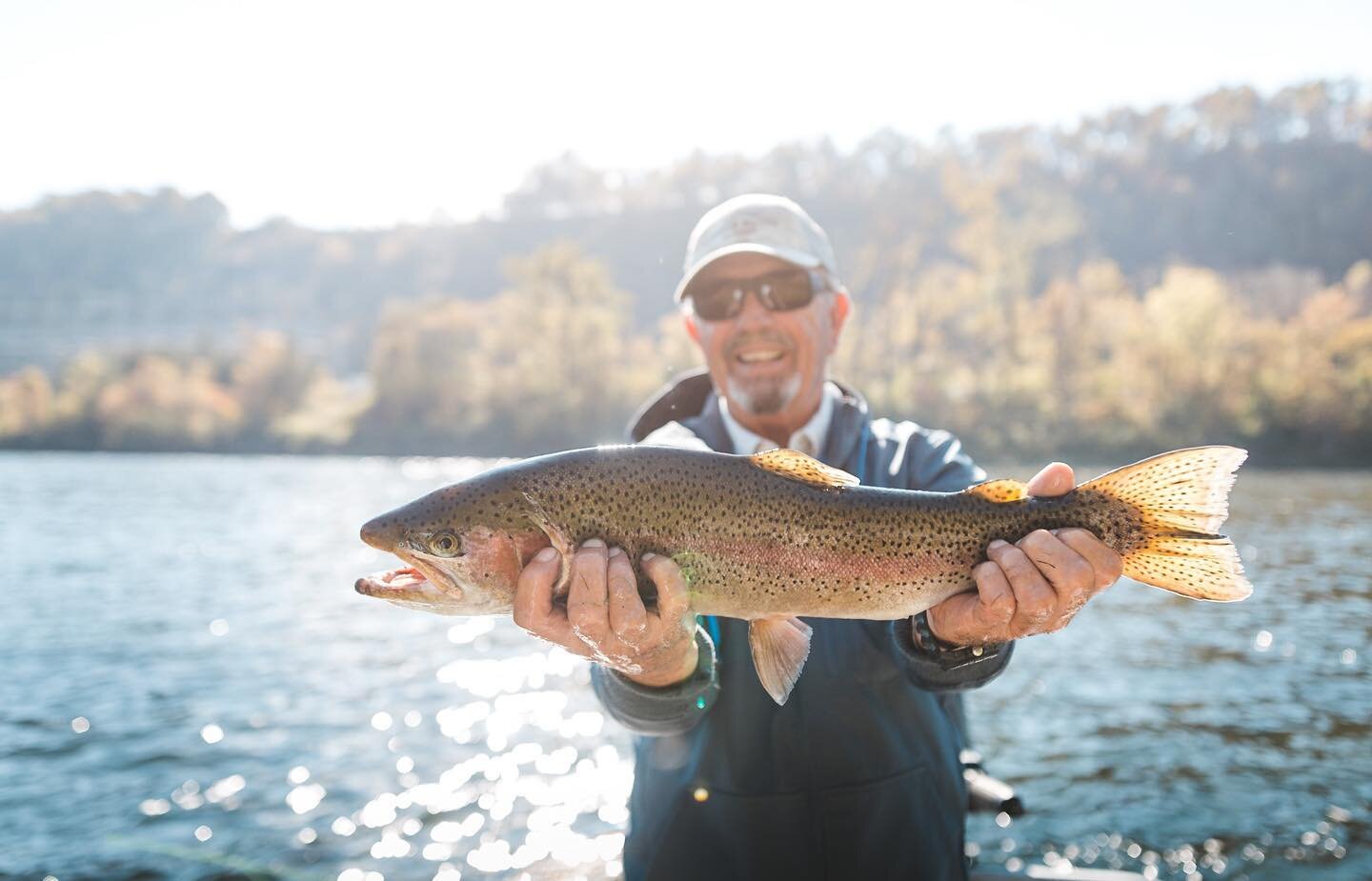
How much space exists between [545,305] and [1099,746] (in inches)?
1913

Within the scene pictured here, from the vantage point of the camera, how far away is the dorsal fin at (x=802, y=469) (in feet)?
9.45

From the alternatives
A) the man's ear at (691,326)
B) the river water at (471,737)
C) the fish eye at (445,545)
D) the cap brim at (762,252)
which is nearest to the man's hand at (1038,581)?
the cap brim at (762,252)

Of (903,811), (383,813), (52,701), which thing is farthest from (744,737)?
(52,701)

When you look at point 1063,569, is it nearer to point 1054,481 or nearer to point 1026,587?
point 1026,587

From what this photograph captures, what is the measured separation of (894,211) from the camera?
84.3 m

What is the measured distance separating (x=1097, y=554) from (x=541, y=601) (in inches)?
63.6

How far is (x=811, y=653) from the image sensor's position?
333 centimetres

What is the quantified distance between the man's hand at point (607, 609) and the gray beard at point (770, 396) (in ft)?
3.62

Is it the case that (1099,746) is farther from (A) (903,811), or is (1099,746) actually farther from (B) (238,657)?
(B) (238,657)

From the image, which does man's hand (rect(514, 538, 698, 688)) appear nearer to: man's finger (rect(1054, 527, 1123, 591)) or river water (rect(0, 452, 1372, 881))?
man's finger (rect(1054, 527, 1123, 591))

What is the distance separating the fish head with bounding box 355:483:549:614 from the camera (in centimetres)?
280

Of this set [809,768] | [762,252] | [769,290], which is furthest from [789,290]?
[809,768]

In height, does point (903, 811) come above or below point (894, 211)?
below

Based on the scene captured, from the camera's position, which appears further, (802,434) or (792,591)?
(802,434)
